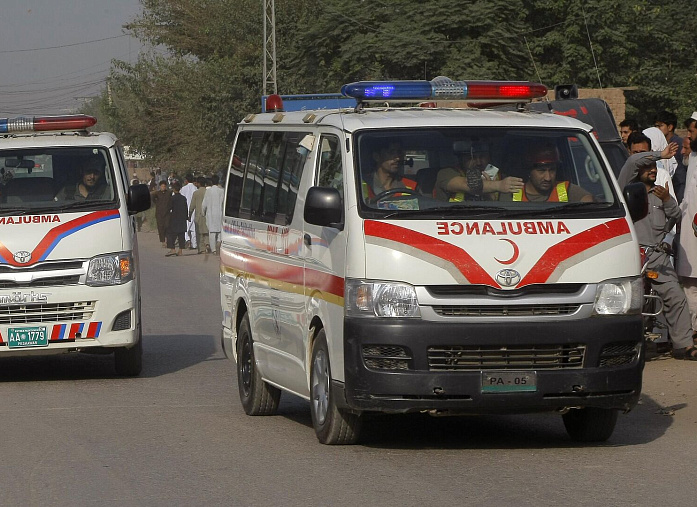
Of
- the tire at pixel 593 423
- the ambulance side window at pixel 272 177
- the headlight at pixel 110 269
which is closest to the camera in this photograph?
the tire at pixel 593 423

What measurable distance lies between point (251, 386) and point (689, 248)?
15.4ft

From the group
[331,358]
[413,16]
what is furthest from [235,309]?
[413,16]

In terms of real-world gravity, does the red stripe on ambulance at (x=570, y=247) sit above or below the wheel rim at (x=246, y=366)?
above

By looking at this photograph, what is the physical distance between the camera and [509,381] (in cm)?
781

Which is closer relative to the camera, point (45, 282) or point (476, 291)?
point (476, 291)

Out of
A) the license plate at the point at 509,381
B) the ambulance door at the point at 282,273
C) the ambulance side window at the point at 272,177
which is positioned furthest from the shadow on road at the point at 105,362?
the license plate at the point at 509,381

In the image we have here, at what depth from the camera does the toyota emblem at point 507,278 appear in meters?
7.79

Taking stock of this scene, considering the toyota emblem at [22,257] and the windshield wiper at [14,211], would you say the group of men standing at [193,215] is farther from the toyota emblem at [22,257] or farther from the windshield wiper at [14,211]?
the toyota emblem at [22,257]

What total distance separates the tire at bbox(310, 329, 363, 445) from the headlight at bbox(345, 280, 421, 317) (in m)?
0.64

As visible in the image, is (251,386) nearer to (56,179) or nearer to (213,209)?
(56,179)

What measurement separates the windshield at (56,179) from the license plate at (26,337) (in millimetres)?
1129

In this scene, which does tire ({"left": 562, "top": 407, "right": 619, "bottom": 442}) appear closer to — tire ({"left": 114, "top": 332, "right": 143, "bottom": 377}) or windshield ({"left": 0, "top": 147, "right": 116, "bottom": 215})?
tire ({"left": 114, "top": 332, "right": 143, "bottom": 377})

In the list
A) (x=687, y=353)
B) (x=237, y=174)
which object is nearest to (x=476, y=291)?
(x=237, y=174)

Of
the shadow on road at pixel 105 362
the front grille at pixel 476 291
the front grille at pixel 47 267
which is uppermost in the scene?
the front grille at pixel 476 291
